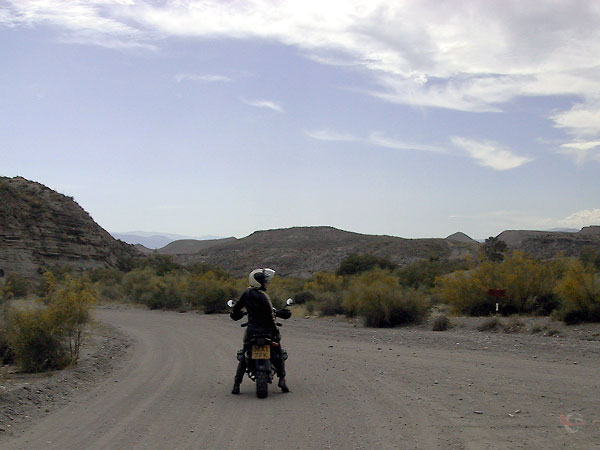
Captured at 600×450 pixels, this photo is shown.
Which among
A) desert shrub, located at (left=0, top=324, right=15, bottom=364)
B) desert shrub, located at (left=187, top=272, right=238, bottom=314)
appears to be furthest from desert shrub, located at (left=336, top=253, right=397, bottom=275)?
desert shrub, located at (left=0, top=324, right=15, bottom=364)

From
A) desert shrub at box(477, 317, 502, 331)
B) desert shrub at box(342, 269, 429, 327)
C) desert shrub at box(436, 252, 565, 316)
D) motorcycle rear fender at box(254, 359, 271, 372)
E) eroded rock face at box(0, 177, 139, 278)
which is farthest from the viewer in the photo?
eroded rock face at box(0, 177, 139, 278)

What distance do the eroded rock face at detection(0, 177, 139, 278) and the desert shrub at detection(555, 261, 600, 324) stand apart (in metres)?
51.8

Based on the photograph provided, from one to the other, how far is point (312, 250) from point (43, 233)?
50286 millimetres

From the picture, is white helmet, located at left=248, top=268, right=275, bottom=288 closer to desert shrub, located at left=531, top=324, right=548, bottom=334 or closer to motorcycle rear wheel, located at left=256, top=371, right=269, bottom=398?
motorcycle rear wheel, located at left=256, top=371, right=269, bottom=398

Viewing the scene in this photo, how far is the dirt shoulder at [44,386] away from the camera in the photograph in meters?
10.1

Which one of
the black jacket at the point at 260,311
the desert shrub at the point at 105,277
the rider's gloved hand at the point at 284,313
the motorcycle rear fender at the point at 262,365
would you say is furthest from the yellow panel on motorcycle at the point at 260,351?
the desert shrub at the point at 105,277

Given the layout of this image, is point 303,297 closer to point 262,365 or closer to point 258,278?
point 258,278

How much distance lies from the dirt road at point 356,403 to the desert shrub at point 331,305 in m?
15.9

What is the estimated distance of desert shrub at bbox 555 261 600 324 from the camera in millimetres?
21562

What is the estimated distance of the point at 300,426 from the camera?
887cm

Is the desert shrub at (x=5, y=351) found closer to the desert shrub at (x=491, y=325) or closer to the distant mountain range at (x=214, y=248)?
the desert shrub at (x=491, y=325)

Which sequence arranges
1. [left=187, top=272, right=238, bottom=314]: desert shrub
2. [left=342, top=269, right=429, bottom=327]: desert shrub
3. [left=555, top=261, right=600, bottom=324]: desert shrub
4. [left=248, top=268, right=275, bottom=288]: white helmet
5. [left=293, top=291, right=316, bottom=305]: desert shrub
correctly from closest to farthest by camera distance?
[left=248, top=268, right=275, bottom=288]: white helmet, [left=555, top=261, right=600, bottom=324]: desert shrub, [left=342, top=269, right=429, bottom=327]: desert shrub, [left=187, top=272, right=238, bottom=314]: desert shrub, [left=293, top=291, right=316, bottom=305]: desert shrub

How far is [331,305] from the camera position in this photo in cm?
3459

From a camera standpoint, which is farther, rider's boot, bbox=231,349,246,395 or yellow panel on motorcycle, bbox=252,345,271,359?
rider's boot, bbox=231,349,246,395
